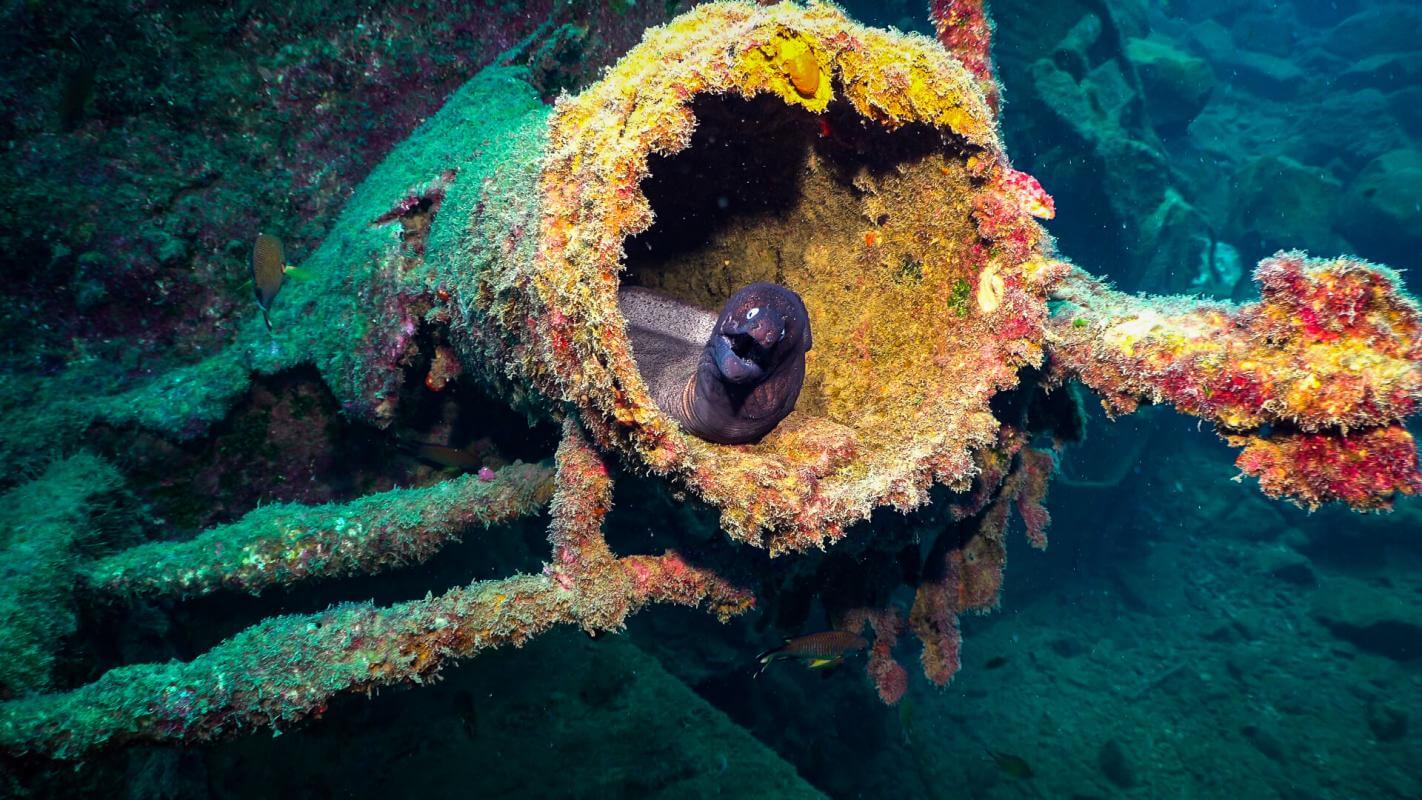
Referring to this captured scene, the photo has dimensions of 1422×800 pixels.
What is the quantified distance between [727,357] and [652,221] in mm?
1067

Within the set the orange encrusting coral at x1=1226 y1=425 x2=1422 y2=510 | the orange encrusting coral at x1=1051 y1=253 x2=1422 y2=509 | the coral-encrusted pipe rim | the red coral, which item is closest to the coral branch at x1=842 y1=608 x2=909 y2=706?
the coral-encrusted pipe rim

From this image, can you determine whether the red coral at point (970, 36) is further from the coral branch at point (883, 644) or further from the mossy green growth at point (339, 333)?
the coral branch at point (883, 644)

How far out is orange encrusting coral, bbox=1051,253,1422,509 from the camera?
210 centimetres

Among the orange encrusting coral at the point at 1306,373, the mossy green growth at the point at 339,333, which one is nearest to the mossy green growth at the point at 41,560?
the mossy green growth at the point at 339,333

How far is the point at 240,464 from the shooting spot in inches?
183

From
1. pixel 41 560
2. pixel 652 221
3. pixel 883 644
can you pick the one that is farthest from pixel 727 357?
pixel 41 560

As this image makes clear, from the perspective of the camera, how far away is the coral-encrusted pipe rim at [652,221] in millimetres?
Result: 2574

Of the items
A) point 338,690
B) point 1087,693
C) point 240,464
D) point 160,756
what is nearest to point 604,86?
point 338,690

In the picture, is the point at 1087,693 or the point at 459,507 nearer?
the point at 459,507

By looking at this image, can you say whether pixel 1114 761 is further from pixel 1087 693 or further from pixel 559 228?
pixel 559 228

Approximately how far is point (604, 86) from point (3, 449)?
4.81m

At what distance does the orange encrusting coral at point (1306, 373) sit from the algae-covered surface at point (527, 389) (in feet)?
0.05

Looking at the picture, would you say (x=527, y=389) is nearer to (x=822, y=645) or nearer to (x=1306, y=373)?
(x=822, y=645)

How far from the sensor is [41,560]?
3.35 m
